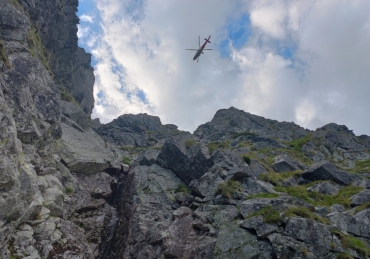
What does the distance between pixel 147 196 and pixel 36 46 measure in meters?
39.8

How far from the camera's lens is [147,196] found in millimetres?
39188

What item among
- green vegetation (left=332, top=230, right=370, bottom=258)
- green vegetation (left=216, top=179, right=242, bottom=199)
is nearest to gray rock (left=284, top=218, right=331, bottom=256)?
green vegetation (left=332, top=230, right=370, bottom=258)

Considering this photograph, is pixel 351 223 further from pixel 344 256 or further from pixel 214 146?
pixel 214 146

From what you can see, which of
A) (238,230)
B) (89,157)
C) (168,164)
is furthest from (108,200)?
(238,230)

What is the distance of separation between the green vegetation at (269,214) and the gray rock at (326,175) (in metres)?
15.5

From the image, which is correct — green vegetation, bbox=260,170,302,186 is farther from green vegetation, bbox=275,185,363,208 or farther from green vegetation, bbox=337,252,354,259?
green vegetation, bbox=337,252,354,259

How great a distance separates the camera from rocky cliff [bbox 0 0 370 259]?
2314 centimetres

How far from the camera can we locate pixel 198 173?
141 feet

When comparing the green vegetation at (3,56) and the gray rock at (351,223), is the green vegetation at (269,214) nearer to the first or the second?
the gray rock at (351,223)

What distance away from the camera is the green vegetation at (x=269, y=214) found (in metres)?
24.8

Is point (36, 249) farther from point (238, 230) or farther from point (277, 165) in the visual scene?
point (277, 165)

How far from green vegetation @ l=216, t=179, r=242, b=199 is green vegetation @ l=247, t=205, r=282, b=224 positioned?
541 centimetres

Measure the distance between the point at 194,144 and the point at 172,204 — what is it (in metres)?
13.3

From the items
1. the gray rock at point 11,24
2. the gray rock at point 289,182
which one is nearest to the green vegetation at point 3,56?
the gray rock at point 11,24
